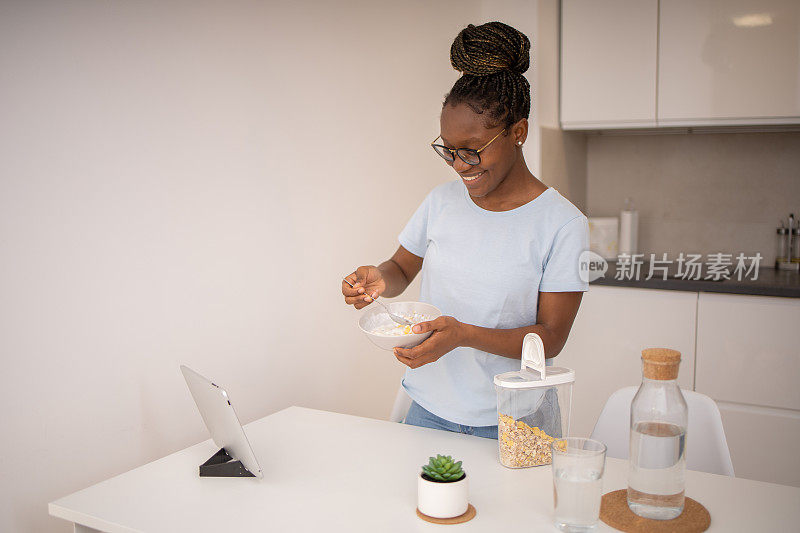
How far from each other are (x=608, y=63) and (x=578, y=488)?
7.42 feet

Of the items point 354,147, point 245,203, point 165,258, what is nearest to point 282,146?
point 245,203

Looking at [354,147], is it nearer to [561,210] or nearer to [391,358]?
[391,358]

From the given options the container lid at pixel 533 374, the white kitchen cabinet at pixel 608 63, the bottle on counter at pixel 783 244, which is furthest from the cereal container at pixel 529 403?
the bottle on counter at pixel 783 244

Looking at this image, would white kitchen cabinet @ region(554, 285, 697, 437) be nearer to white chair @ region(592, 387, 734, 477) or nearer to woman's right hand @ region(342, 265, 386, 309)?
white chair @ region(592, 387, 734, 477)

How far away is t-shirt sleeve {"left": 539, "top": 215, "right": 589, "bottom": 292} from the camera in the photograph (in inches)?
59.0

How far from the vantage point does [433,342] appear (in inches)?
53.4

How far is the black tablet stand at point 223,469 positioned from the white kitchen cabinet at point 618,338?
1827 mm

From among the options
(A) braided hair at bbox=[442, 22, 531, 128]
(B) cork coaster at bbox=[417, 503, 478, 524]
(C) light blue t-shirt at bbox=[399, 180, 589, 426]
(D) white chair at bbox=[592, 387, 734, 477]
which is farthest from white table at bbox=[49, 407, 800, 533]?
(A) braided hair at bbox=[442, 22, 531, 128]

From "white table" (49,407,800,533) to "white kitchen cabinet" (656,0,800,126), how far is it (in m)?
1.88

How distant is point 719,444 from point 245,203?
1.31 m

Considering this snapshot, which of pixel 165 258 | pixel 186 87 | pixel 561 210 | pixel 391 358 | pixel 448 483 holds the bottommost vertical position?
pixel 391 358

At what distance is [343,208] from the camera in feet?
7.64

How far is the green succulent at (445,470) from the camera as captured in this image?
1.15m

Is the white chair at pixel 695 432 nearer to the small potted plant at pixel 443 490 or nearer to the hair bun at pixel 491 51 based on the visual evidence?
the small potted plant at pixel 443 490
